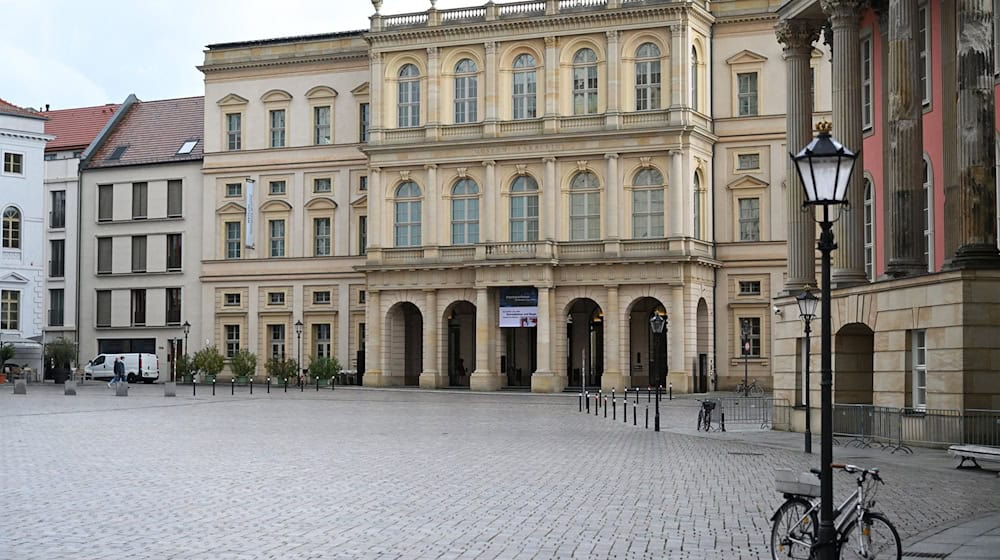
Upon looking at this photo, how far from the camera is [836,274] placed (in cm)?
3462

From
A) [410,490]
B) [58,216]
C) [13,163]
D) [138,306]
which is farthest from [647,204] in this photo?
[410,490]

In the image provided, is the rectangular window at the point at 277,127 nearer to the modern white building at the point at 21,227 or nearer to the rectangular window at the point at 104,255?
the modern white building at the point at 21,227

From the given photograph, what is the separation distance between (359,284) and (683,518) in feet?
204

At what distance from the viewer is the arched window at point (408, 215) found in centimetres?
7294

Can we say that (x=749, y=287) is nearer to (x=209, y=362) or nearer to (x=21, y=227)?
(x=209, y=362)

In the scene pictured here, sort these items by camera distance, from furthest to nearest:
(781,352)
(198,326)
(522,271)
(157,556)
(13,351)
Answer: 1. (198,326)
2. (13,351)
3. (522,271)
4. (781,352)
5. (157,556)

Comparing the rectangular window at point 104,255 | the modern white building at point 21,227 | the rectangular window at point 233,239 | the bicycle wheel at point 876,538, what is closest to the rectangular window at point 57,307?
the rectangular window at point 104,255

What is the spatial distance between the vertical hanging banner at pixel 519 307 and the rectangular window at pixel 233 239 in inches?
783

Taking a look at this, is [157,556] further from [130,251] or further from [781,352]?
[130,251]

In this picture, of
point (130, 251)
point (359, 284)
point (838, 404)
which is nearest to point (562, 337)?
point (359, 284)

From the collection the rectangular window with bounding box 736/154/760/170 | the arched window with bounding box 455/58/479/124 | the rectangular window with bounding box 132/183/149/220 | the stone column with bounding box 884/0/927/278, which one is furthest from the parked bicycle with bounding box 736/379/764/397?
the rectangular window with bounding box 132/183/149/220

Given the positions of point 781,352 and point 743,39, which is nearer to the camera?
point 781,352

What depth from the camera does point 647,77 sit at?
227 ft

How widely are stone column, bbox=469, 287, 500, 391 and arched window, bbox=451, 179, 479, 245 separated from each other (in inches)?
140
